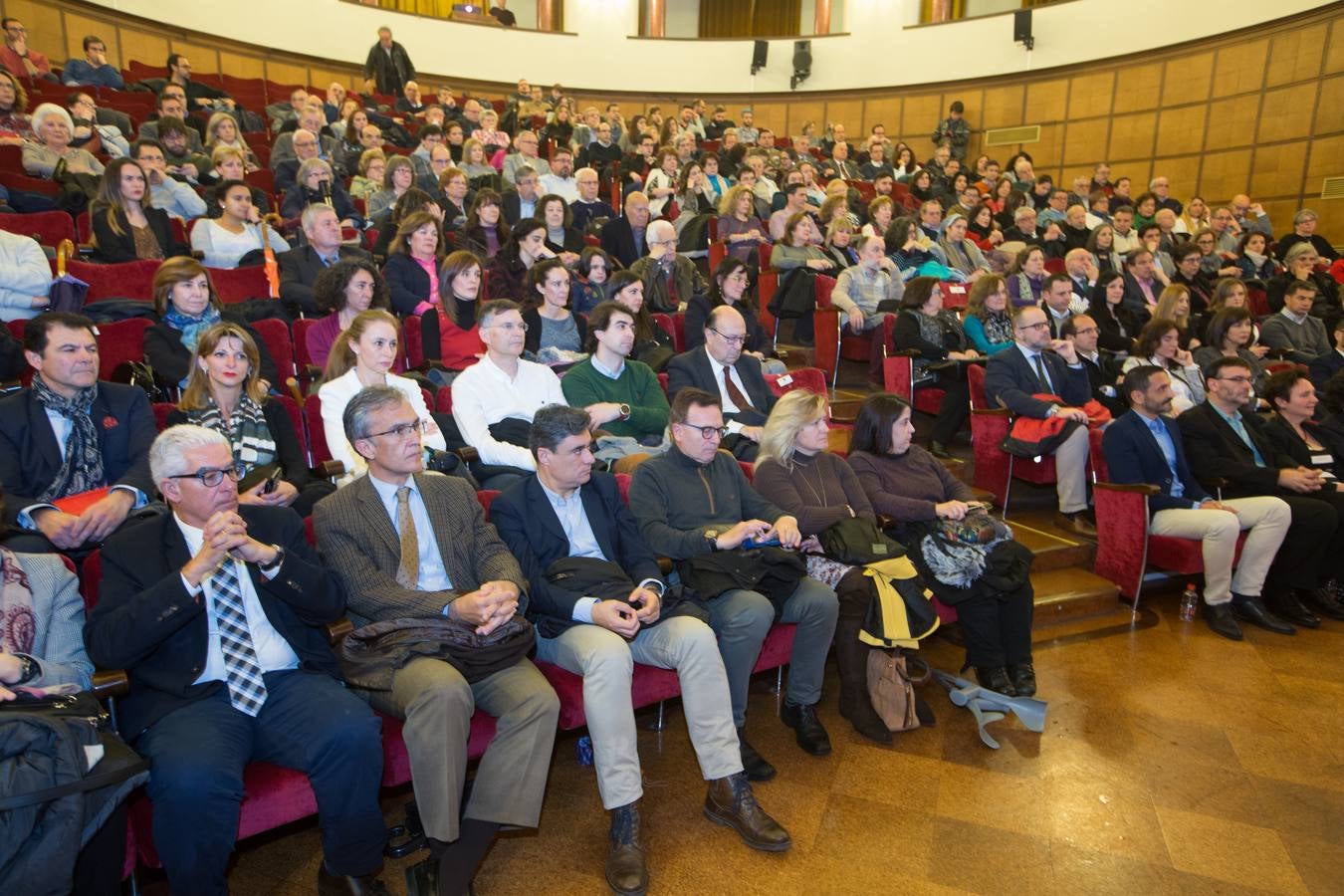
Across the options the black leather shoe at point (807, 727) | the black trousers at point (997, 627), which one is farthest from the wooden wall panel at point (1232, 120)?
the black leather shoe at point (807, 727)

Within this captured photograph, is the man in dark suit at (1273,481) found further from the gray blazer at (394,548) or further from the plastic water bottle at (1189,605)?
the gray blazer at (394,548)

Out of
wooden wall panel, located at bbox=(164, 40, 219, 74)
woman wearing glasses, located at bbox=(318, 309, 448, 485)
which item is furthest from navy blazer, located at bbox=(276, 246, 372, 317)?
wooden wall panel, located at bbox=(164, 40, 219, 74)

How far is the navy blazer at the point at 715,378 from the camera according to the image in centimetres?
339

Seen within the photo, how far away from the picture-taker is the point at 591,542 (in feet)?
7.29

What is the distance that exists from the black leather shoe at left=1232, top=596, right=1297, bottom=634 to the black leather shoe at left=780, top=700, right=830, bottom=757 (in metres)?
1.96

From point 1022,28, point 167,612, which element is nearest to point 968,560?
point 167,612

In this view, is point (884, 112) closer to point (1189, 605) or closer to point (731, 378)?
point (731, 378)

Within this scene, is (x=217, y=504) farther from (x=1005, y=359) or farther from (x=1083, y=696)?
(x=1005, y=359)

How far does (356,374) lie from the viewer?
2676 millimetres

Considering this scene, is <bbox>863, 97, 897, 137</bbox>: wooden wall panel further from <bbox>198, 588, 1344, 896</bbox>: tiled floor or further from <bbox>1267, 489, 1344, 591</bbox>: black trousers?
<bbox>198, 588, 1344, 896</bbox>: tiled floor

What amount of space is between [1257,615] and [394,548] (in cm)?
317

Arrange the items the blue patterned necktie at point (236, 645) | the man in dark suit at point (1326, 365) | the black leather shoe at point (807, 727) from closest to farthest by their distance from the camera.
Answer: the blue patterned necktie at point (236, 645) < the black leather shoe at point (807, 727) < the man in dark suit at point (1326, 365)

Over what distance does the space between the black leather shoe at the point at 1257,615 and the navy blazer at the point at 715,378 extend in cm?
199

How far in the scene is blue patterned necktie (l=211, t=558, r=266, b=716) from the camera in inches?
66.2
